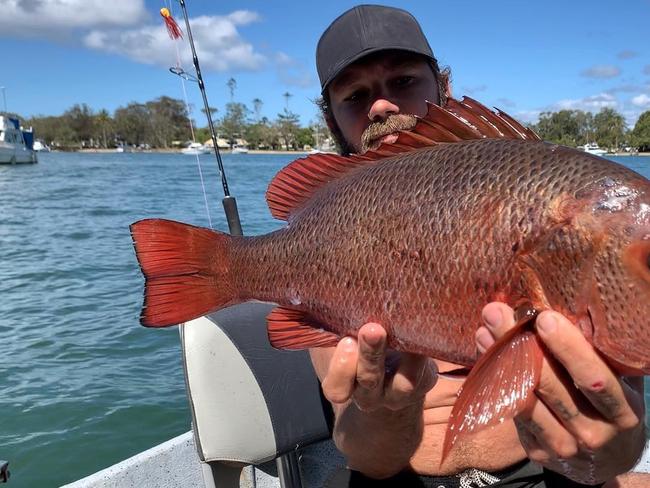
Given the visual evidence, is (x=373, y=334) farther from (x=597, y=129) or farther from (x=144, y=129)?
(x=144, y=129)

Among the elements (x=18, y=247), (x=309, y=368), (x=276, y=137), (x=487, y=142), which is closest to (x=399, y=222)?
(x=487, y=142)

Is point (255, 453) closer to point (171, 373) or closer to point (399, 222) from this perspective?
point (399, 222)

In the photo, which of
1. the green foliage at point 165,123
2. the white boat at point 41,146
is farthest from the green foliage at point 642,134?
the white boat at point 41,146

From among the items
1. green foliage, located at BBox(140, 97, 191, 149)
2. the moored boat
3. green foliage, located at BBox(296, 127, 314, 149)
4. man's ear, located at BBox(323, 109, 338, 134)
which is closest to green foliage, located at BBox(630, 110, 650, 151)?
green foliage, located at BBox(296, 127, 314, 149)

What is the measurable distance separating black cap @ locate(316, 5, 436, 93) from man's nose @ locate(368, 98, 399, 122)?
0.25 metres

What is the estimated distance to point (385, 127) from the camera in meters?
2.81

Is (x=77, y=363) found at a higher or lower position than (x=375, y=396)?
lower

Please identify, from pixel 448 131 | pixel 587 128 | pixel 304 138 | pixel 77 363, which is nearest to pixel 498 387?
pixel 448 131

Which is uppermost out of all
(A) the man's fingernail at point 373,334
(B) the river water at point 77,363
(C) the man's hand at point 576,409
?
(A) the man's fingernail at point 373,334

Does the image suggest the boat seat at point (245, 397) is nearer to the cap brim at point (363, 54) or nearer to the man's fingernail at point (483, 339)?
the cap brim at point (363, 54)

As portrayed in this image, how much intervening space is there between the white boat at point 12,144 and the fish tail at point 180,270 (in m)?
62.0

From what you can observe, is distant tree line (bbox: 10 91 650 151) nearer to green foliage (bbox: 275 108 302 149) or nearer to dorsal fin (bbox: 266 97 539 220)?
green foliage (bbox: 275 108 302 149)

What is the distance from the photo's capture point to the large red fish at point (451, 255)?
1.36 metres

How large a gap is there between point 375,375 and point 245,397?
1.30 meters
